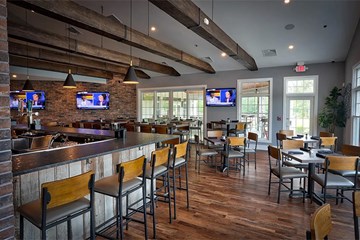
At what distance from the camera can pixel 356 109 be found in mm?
5387

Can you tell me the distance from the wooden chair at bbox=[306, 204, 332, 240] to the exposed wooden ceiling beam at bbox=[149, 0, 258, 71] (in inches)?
112

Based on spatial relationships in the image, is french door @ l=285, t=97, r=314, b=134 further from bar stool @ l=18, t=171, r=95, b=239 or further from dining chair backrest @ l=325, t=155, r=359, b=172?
bar stool @ l=18, t=171, r=95, b=239

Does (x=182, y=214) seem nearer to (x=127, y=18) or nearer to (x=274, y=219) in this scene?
(x=274, y=219)

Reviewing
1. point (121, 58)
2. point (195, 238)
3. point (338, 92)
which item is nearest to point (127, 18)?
point (121, 58)

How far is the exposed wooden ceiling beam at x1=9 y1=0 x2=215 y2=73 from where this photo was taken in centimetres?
310

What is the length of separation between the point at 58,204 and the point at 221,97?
23.9 feet

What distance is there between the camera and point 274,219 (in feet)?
9.76

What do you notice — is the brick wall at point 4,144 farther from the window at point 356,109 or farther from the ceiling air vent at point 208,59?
the ceiling air vent at point 208,59

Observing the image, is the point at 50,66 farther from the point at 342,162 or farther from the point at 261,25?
the point at 342,162

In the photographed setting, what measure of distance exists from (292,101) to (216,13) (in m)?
4.20

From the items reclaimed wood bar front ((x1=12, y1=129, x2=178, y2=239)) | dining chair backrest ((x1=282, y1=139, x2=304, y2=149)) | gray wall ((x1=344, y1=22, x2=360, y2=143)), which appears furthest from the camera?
gray wall ((x1=344, y1=22, x2=360, y2=143))

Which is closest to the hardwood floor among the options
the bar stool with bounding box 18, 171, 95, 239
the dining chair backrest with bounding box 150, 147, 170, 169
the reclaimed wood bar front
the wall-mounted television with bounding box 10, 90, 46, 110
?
the reclaimed wood bar front

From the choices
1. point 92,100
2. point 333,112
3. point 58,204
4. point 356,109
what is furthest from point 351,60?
point 92,100

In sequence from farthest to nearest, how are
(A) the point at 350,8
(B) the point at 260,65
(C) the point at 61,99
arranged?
(C) the point at 61,99, (B) the point at 260,65, (A) the point at 350,8
